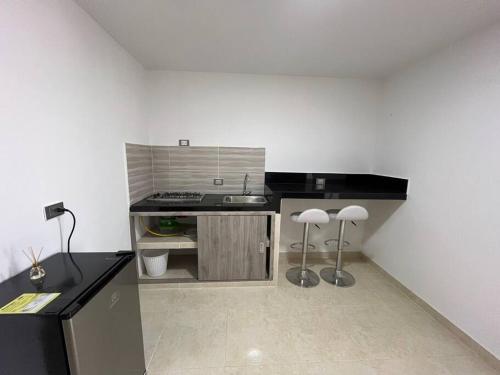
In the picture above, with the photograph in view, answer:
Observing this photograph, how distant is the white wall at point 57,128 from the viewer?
0.88m

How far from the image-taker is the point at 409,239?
6.70ft

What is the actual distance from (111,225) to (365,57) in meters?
2.68

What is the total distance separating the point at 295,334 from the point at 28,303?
5.20ft

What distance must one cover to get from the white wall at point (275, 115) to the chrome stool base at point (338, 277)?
1247mm

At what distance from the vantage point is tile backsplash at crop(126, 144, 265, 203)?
7.91 feet

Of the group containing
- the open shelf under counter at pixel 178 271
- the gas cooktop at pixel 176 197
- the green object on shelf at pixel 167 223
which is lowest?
the open shelf under counter at pixel 178 271

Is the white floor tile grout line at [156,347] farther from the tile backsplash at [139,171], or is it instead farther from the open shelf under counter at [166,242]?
the tile backsplash at [139,171]

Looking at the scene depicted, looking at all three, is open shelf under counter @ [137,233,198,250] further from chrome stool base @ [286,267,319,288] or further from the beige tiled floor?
chrome stool base @ [286,267,319,288]

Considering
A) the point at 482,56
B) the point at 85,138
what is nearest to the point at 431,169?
the point at 482,56

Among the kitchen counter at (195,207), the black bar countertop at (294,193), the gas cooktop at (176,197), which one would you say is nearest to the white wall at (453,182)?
the black bar countertop at (294,193)

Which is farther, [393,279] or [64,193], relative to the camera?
[393,279]

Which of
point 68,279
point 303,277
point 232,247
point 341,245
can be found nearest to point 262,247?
point 232,247

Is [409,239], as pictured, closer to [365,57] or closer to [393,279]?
[393,279]

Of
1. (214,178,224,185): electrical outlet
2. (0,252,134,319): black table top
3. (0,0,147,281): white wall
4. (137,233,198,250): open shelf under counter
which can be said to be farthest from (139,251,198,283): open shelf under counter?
(0,252,134,319): black table top
